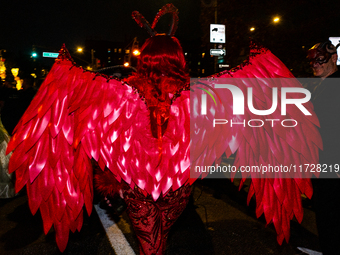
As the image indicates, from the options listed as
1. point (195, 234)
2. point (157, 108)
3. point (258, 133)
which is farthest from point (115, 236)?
point (258, 133)

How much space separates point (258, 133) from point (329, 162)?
85 centimetres

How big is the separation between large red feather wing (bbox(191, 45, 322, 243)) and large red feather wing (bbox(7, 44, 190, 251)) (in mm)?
87

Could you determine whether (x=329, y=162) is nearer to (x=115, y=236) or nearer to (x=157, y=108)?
(x=157, y=108)

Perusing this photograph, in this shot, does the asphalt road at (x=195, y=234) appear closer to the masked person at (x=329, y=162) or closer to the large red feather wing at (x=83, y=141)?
the masked person at (x=329, y=162)

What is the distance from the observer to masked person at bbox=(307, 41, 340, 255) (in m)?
1.74

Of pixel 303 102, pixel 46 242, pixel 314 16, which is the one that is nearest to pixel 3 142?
pixel 46 242

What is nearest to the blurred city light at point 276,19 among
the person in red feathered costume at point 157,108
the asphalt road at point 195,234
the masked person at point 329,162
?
the asphalt road at point 195,234

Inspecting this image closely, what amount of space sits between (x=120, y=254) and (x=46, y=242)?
842 millimetres

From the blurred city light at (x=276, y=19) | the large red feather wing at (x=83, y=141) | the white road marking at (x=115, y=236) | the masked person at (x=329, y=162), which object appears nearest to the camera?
the large red feather wing at (x=83, y=141)

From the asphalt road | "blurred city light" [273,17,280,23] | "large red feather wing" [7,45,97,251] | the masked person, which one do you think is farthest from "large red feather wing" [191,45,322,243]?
"blurred city light" [273,17,280,23]

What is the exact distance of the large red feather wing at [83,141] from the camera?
1.26 metres

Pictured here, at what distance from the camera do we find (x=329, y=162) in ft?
5.80

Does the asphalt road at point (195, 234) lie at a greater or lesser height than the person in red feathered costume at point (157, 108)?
lesser

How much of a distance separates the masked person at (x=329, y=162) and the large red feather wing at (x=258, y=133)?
522mm
